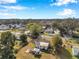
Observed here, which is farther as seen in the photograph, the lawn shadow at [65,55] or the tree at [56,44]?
the tree at [56,44]

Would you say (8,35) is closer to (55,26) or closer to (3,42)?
(3,42)

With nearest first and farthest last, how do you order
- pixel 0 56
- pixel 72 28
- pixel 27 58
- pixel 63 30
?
pixel 0 56 < pixel 27 58 < pixel 63 30 < pixel 72 28

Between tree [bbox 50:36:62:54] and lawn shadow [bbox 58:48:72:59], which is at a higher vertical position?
tree [bbox 50:36:62:54]

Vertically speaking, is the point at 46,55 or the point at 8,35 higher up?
the point at 8,35

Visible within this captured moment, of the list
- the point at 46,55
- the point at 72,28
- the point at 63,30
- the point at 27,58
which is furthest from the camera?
the point at 72,28

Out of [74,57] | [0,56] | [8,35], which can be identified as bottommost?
[74,57]

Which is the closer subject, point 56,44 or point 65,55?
point 65,55

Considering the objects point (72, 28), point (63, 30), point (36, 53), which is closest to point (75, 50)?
point (36, 53)

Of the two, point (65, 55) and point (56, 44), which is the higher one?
point (56, 44)

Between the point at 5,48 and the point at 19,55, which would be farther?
the point at 19,55

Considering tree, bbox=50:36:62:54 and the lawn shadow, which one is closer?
the lawn shadow

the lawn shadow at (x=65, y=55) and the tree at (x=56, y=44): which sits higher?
the tree at (x=56, y=44)
